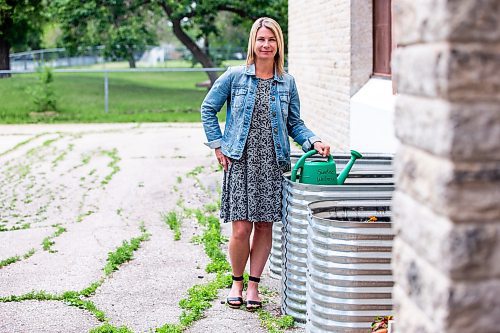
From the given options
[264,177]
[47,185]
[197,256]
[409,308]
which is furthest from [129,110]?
[409,308]

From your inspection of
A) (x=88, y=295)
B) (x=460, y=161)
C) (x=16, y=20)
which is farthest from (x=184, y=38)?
(x=460, y=161)

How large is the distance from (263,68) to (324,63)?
813cm

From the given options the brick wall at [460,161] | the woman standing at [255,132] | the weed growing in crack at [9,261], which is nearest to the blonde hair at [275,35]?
the woman standing at [255,132]

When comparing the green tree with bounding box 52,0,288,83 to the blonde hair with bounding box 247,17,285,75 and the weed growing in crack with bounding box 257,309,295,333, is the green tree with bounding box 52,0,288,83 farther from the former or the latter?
the weed growing in crack with bounding box 257,309,295,333

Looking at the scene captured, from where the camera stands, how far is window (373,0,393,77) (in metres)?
11.1

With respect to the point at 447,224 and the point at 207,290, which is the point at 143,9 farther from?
the point at 447,224

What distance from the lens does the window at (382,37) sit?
1108 cm

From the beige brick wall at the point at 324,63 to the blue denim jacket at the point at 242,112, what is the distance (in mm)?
6270

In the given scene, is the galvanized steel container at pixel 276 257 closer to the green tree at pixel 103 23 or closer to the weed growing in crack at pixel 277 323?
the weed growing in crack at pixel 277 323

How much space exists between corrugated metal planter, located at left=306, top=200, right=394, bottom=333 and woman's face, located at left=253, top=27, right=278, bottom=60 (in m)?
1.24

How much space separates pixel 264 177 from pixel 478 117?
11.4ft

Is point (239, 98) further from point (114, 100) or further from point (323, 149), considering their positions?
point (114, 100)

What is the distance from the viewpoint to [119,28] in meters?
29.9

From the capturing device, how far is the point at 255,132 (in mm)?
5754
